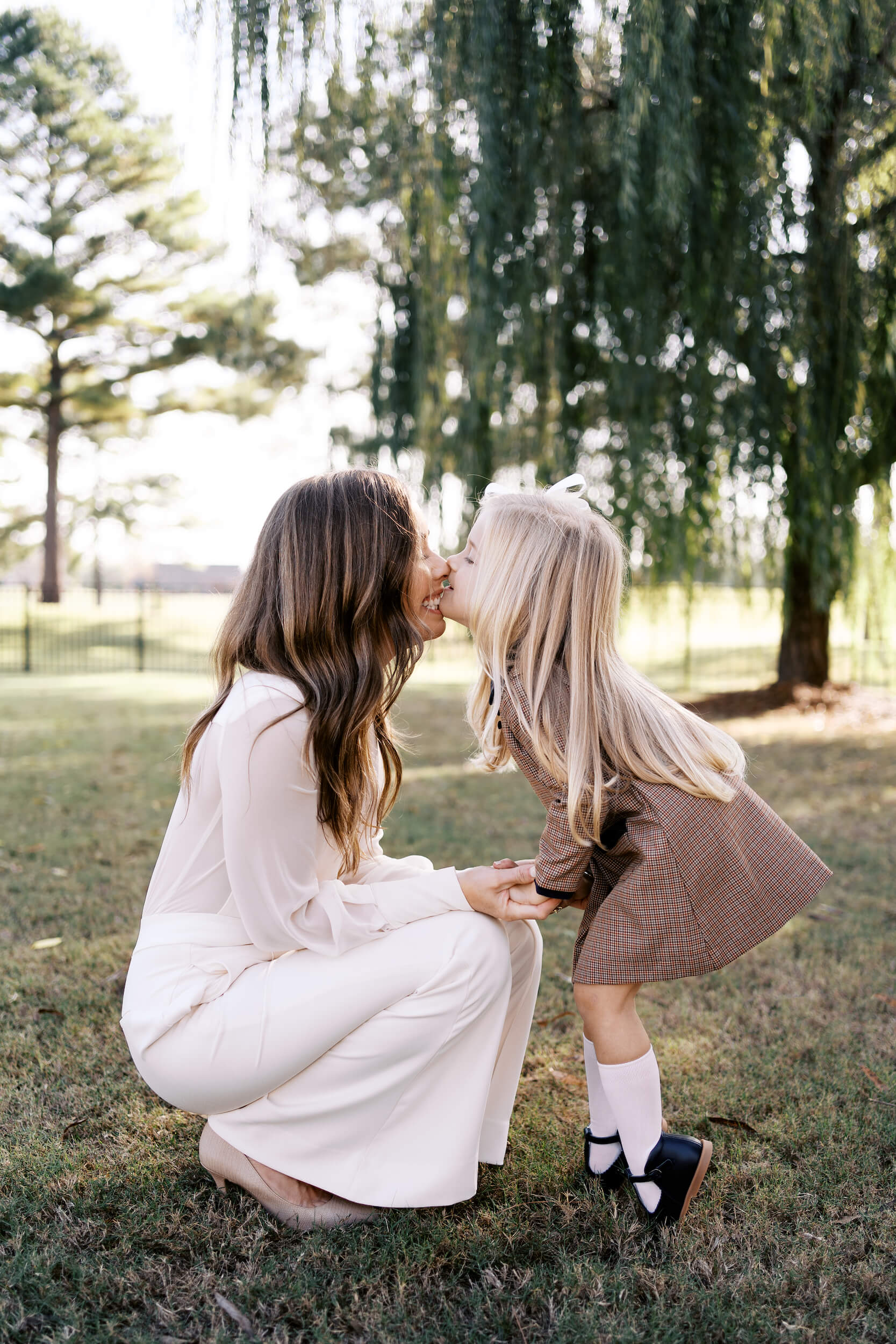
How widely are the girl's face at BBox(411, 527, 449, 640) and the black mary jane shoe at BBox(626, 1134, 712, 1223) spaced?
115 centimetres

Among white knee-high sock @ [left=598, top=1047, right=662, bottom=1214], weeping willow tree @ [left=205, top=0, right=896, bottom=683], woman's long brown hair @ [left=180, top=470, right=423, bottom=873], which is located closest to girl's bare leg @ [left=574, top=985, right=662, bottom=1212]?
white knee-high sock @ [left=598, top=1047, right=662, bottom=1214]

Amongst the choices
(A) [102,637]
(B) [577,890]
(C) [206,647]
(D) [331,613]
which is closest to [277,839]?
(D) [331,613]

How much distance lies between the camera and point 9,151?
1758cm

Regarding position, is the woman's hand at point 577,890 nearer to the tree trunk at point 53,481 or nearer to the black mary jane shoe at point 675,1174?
the black mary jane shoe at point 675,1174

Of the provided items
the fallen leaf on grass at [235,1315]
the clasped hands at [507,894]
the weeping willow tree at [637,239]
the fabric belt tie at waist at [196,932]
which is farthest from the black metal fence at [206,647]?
the fallen leaf on grass at [235,1315]

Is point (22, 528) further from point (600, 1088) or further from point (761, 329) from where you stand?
point (600, 1088)

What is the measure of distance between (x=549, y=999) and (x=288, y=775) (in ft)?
5.22

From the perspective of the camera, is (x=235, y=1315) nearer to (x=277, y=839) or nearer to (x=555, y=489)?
(x=277, y=839)

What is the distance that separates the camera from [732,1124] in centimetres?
235

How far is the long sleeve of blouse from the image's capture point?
1.83 metres

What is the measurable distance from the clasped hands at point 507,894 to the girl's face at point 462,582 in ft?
1.87

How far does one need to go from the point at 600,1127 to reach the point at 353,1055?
627mm

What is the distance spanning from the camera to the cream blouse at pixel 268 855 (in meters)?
1.84

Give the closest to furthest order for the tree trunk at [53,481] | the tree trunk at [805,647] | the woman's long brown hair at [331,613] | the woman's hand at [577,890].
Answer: the woman's long brown hair at [331,613] < the woman's hand at [577,890] < the tree trunk at [805,647] < the tree trunk at [53,481]
